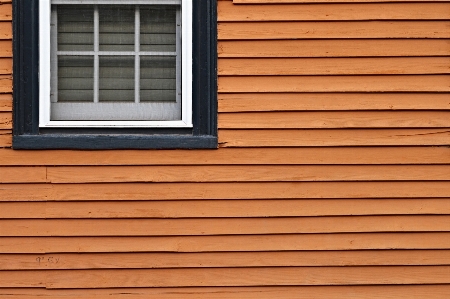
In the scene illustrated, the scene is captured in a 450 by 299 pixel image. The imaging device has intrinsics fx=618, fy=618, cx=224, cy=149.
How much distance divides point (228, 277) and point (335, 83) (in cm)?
142

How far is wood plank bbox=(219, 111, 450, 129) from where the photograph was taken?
394 centimetres

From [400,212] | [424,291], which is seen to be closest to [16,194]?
[400,212]

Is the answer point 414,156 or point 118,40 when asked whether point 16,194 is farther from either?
point 414,156

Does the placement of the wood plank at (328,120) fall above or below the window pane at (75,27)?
below

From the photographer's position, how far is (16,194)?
3904 mm

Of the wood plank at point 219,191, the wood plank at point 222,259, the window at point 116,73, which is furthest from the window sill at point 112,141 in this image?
the wood plank at point 222,259

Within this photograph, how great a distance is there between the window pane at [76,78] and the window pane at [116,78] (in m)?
0.07

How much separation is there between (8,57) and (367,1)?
2.31 metres

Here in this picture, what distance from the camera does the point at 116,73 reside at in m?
4.02

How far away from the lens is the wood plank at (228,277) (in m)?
3.94

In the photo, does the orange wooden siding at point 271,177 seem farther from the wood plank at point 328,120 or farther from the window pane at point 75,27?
the window pane at point 75,27

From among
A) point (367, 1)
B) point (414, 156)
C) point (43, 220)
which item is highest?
point (367, 1)

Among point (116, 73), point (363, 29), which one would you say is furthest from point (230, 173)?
point (363, 29)

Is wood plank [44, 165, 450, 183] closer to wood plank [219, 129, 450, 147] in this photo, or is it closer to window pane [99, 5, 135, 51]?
wood plank [219, 129, 450, 147]
